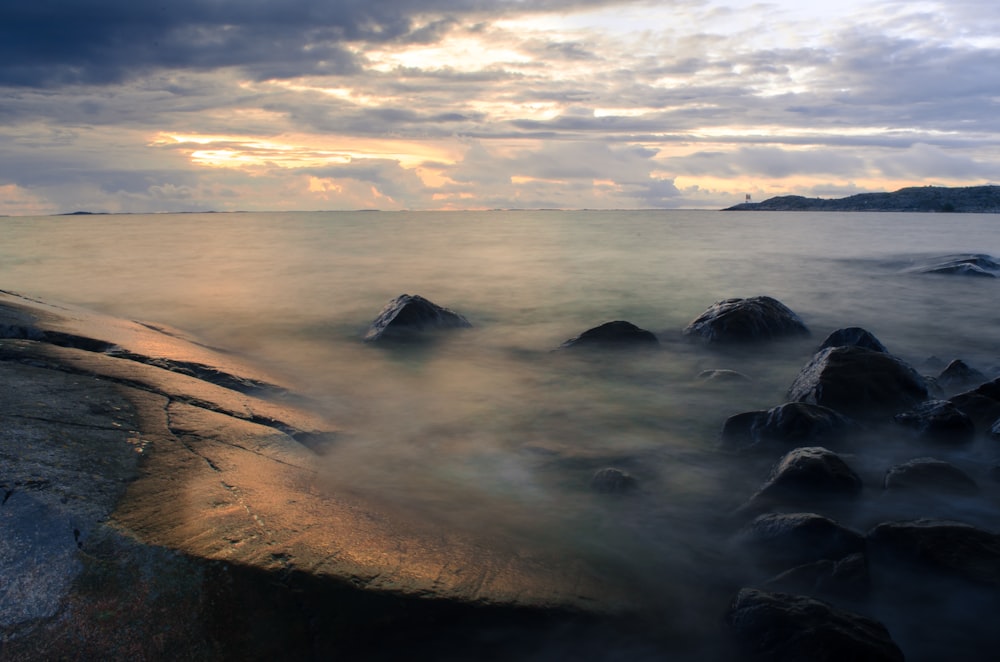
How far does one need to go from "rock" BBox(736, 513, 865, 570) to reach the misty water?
0.18 m

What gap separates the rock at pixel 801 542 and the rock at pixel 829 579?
0.39ft

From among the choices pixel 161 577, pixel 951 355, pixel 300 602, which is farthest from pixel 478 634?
pixel 951 355

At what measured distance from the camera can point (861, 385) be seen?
23.1ft

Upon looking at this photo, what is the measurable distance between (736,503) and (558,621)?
233cm

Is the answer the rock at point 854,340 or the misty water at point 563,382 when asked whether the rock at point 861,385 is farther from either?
the rock at point 854,340

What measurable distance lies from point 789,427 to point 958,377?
3822mm

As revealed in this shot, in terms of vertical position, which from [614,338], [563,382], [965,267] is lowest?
[563,382]

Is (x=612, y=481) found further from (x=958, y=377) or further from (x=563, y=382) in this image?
(x=958, y=377)

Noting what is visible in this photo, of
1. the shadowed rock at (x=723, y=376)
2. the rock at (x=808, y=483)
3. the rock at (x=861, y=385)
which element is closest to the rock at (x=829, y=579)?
the rock at (x=808, y=483)

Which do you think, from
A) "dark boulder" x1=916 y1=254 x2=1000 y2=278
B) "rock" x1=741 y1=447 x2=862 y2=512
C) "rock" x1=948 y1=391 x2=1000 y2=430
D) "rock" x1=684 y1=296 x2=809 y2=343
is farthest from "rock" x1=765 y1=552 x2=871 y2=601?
"dark boulder" x1=916 y1=254 x2=1000 y2=278

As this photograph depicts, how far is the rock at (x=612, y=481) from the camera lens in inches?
209

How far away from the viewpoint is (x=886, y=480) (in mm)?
5340

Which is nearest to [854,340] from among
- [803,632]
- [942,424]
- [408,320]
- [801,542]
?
[942,424]

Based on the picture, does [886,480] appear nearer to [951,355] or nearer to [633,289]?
[951,355]
